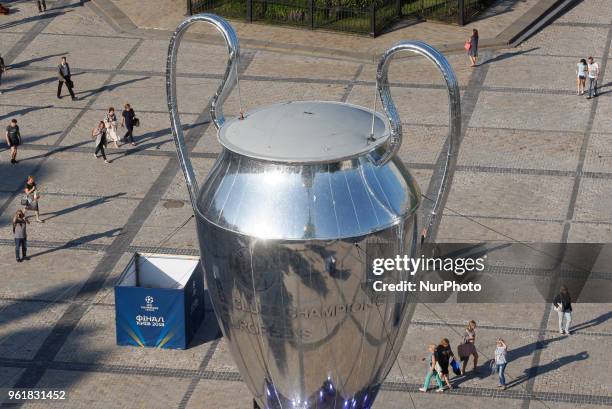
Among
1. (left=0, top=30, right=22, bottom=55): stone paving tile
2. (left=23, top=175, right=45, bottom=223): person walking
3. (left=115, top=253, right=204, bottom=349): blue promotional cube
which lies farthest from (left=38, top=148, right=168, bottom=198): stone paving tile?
(left=0, top=30, right=22, bottom=55): stone paving tile

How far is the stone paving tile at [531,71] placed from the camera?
103 feet

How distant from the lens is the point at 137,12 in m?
36.4

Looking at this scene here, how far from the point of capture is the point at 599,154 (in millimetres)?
27516

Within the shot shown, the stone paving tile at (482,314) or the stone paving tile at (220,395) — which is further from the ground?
the stone paving tile at (482,314)

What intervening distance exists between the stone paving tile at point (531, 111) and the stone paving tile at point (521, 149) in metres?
0.45

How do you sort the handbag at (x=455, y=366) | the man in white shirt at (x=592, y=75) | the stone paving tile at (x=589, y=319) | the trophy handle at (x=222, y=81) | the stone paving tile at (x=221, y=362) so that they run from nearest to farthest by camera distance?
the trophy handle at (x=222, y=81), the handbag at (x=455, y=366), the stone paving tile at (x=221, y=362), the stone paving tile at (x=589, y=319), the man in white shirt at (x=592, y=75)

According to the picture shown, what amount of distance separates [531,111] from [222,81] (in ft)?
59.0

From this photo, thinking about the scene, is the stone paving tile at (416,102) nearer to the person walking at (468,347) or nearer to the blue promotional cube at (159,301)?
the blue promotional cube at (159,301)

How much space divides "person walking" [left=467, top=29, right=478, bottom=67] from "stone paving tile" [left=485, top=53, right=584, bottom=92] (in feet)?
1.49

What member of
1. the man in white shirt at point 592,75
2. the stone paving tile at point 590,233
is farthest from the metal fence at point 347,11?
the stone paving tile at point 590,233

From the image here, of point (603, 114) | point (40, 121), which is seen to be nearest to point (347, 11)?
point (603, 114)

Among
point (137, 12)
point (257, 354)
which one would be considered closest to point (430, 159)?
point (137, 12)

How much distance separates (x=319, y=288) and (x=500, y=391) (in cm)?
885

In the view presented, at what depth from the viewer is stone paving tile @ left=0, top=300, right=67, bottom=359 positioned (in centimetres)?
2108
